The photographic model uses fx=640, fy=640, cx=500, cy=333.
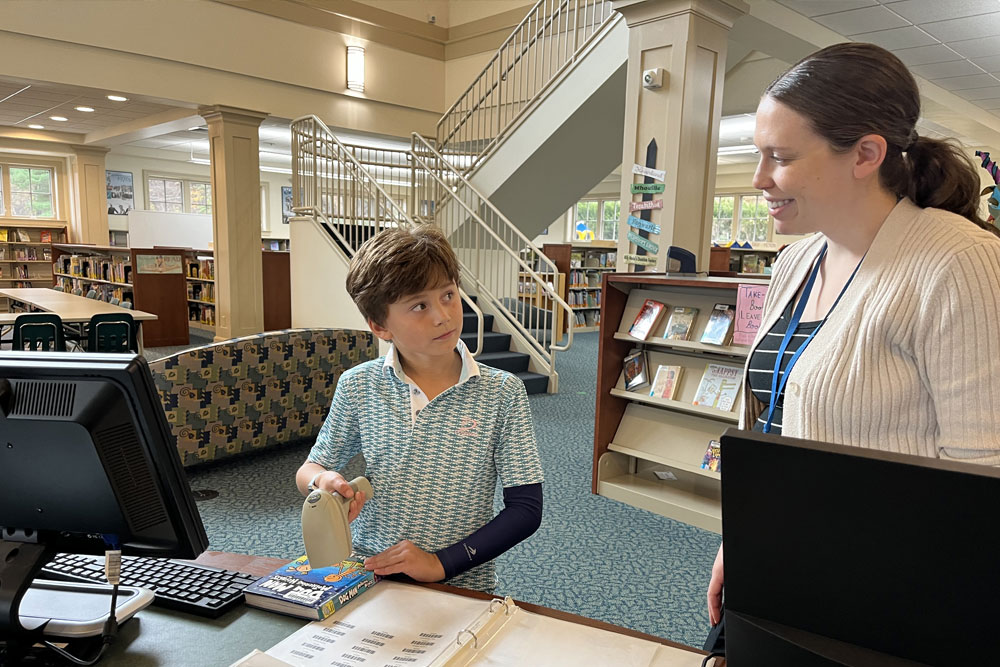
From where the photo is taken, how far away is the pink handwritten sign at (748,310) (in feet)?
9.55

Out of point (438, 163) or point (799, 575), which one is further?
point (438, 163)

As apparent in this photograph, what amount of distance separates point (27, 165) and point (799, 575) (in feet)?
50.0

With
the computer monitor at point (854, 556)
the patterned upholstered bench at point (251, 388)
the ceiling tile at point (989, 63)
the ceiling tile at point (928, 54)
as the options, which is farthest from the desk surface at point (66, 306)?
the ceiling tile at point (989, 63)

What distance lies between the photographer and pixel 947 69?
654 cm

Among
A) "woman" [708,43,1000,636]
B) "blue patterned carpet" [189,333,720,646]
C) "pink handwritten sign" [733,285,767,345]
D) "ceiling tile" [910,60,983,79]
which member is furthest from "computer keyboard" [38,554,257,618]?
"ceiling tile" [910,60,983,79]

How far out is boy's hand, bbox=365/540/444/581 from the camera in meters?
1.05

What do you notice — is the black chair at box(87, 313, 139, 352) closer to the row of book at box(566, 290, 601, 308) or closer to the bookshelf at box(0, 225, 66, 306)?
the row of book at box(566, 290, 601, 308)

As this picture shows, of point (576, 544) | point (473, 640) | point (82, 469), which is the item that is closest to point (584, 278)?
point (576, 544)

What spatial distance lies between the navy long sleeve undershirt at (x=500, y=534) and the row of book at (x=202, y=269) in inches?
351

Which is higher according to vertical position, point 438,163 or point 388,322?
point 438,163

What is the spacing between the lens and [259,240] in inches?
316

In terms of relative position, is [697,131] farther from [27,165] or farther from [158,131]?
[27,165]

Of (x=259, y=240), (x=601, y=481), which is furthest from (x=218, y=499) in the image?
(x=259, y=240)

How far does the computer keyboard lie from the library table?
4811 millimetres
